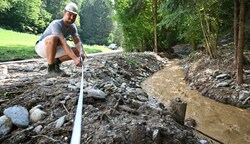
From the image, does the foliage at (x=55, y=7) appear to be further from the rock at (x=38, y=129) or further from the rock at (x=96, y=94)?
the rock at (x=38, y=129)

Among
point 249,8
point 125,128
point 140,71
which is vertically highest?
point 249,8

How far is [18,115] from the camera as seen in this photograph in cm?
296

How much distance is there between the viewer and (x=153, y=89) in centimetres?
690

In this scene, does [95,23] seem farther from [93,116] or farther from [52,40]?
[93,116]

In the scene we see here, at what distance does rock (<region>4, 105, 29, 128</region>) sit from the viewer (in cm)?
287

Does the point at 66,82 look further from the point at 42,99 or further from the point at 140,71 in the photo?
the point at 140,71

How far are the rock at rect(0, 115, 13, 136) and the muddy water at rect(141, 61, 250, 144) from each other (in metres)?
2.72

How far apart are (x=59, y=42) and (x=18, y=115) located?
1.90 meters

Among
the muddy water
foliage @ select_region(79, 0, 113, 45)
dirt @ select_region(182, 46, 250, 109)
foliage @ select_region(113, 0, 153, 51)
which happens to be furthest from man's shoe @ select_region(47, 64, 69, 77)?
foliage @ select_region(79, 0, 113, 45)

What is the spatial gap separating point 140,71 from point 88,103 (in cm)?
605

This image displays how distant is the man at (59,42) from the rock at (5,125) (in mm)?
1482

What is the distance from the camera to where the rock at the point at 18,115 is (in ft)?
9.40

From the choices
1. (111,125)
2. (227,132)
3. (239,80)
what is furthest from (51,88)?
(239,80)

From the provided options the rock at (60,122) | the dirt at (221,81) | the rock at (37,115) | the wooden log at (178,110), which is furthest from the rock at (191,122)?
the rock at (37,115)
